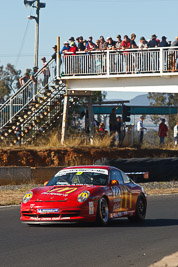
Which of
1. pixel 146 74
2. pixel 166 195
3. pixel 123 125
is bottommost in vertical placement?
pixel 166 195

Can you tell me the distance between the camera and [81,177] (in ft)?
46.5

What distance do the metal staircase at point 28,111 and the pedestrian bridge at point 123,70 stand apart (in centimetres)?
144

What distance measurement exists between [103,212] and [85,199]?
638 millimetres

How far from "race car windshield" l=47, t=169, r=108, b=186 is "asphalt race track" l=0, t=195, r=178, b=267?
36.1 inches

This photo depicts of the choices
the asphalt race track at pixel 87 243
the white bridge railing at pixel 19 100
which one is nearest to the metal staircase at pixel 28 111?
the white bridge railing at pixel 19 100

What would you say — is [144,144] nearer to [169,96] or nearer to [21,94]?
[21,94]

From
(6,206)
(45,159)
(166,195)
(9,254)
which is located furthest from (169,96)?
(9,254)

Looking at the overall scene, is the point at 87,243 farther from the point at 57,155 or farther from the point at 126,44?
the point at 126,44

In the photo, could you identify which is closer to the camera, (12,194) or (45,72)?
(12,194)

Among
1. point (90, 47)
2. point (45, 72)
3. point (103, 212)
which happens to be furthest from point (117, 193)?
point (45, 72)

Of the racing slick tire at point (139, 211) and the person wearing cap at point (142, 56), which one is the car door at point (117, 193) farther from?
the person wearing cap at point (142, 56)

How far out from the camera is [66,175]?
562 inches

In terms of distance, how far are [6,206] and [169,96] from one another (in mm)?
59007

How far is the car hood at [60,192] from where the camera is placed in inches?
514
